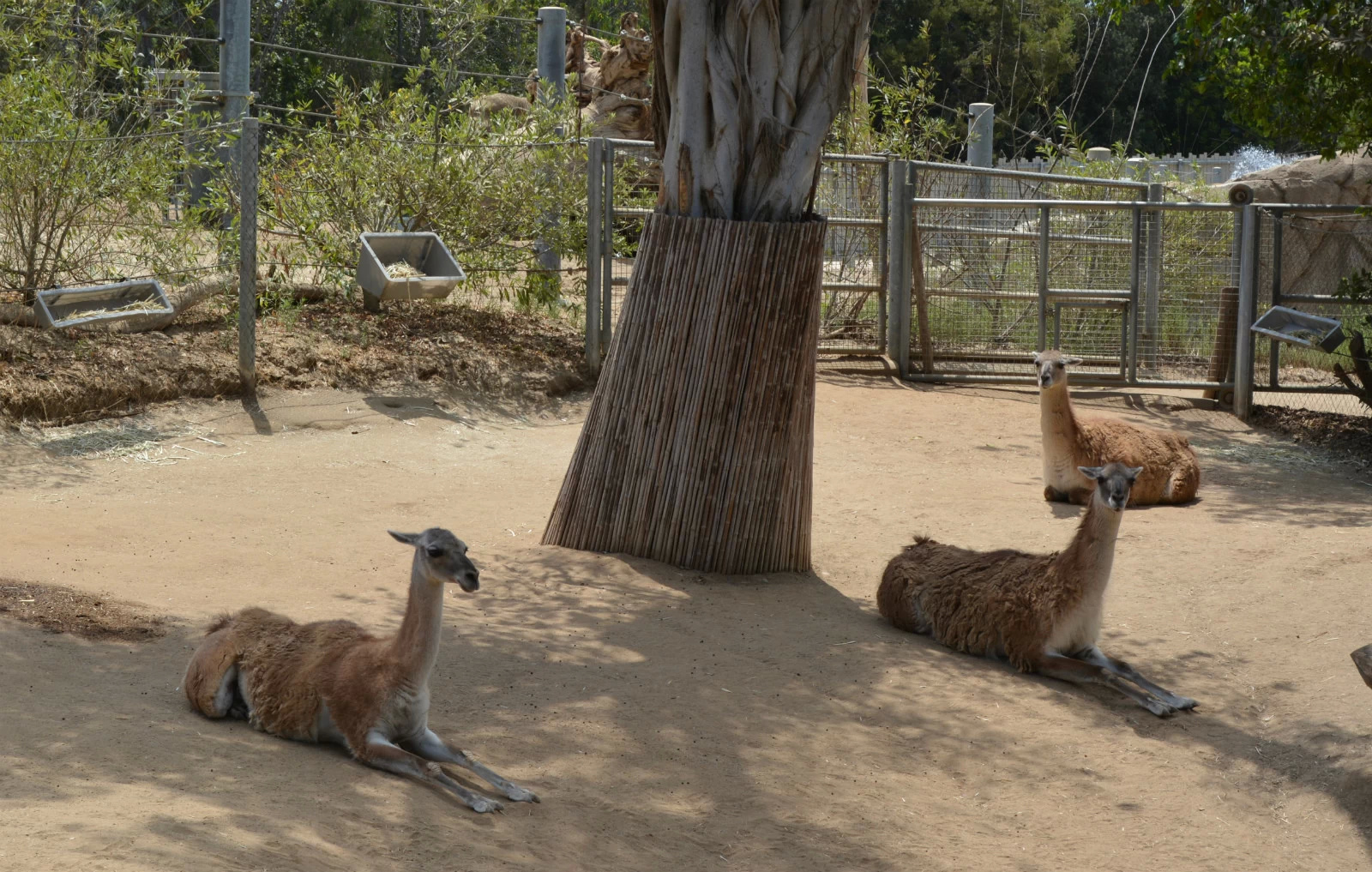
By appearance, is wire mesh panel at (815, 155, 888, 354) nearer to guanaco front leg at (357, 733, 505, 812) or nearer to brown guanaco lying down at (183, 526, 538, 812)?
brown guanaco lying down at (183, 526, 538, 812)

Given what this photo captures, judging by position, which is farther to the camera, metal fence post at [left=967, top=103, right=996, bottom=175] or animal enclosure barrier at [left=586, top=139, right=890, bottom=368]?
metal fence post at [left=967, top=103, right=996, bottom=175]

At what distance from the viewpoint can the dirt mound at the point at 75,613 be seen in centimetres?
551

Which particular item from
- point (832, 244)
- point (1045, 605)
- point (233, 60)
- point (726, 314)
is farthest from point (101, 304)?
Answer: point (1045, 605)

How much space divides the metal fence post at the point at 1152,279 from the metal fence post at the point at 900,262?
205cm

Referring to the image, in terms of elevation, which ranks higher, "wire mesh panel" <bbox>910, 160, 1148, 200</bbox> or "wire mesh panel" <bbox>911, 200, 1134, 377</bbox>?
"wire mesh panel" <bbox>910, 160, 1148, 200</bbox>

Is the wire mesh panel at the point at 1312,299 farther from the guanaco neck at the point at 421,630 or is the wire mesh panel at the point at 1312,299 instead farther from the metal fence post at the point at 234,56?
the guanaco neck at the point at 421,630

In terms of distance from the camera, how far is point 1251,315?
39.0ft

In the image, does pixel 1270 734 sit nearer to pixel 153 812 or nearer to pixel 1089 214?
pixel 153 812

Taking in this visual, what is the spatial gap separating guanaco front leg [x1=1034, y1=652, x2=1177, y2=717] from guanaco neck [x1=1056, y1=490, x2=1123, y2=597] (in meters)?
0.30

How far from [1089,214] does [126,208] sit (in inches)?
323

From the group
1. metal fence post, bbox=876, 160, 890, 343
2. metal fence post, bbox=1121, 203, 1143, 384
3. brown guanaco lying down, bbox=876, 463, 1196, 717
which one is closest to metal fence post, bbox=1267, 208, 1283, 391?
metal fence post, bbox=1121, 203, 1143, 384

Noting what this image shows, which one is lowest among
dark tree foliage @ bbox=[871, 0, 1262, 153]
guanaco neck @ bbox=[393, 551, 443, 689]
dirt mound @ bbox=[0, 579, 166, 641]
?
dirt mound @ bbox=[0, 579, 166, 641]

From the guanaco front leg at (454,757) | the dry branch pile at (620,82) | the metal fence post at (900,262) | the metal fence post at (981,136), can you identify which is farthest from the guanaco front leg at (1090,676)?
the dry branch pile at (620,82)

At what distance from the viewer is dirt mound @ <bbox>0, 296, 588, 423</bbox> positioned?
9602mm
